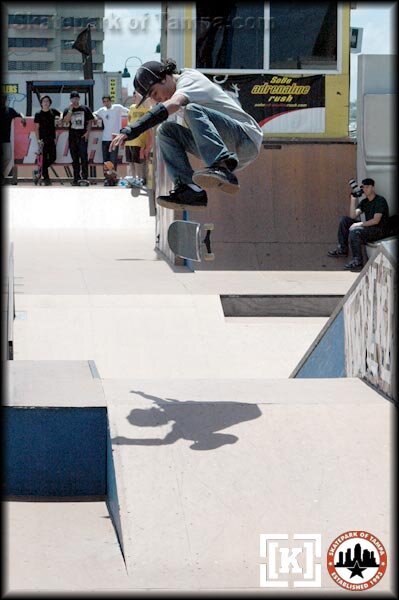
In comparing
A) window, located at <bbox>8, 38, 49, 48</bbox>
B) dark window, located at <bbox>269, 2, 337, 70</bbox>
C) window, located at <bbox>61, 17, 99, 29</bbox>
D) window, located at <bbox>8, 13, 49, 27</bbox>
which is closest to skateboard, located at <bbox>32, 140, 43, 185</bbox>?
window, located at <bbox>8, 13, 49, 27</bbox>

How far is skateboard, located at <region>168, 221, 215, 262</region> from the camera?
292 inches

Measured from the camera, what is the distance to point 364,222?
13383 mm

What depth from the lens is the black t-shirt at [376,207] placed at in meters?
13.2

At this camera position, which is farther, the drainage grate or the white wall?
the white wall

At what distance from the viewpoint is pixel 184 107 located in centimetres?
666

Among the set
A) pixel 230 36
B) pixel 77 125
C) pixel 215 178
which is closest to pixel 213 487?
pixel 215 178

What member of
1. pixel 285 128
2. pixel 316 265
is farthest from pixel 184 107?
pixel 285 128

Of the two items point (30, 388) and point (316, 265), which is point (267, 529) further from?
point (316, 265)

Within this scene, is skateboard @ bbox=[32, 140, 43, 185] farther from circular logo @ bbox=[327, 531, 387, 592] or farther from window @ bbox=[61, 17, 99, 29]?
circular logo @ bbox=[327, 531, 387, 592]

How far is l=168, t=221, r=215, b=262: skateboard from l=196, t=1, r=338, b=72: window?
294 inches

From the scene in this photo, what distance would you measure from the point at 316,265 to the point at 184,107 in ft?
25.8

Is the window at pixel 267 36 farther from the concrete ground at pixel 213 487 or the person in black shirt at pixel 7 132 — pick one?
the concrete ground at pixel 213 487

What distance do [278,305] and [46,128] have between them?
977 centimetres

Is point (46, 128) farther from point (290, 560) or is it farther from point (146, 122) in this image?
point (290, 560)
